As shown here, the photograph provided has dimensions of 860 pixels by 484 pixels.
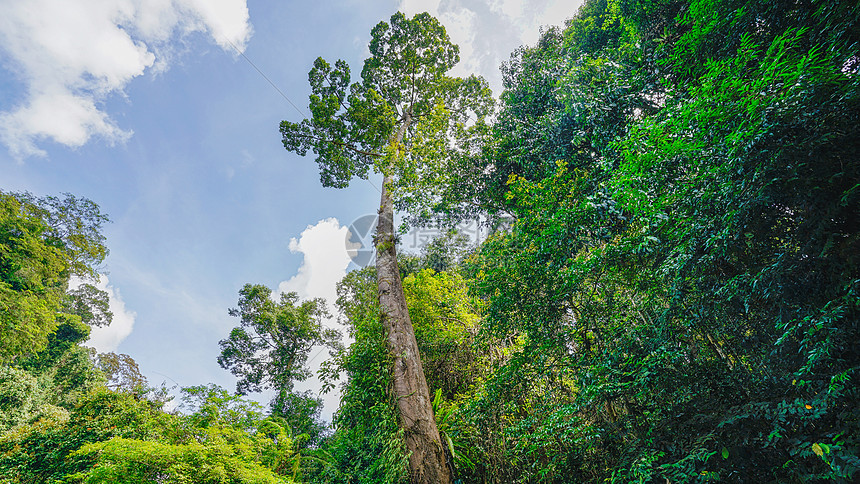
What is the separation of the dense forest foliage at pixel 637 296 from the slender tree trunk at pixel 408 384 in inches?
5.8

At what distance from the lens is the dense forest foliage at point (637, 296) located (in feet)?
6.53

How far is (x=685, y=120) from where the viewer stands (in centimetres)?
265

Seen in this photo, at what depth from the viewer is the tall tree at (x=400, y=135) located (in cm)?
418

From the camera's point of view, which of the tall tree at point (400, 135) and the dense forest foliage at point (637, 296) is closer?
the dense forest foliage at point (637, 296)

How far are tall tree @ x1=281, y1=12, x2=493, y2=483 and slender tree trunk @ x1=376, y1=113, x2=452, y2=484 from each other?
0.01 metres

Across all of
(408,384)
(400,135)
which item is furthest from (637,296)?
(400,135)

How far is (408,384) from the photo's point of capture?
13.0 ft

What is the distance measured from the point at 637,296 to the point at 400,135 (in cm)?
728

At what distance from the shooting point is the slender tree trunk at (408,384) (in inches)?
131

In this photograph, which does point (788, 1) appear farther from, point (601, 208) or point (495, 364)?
point (495, 364)

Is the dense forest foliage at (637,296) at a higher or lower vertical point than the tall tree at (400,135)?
lower

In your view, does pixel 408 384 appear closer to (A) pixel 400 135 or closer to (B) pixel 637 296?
(B) pixel 637 296

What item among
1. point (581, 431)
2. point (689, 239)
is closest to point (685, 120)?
point (689, 239)

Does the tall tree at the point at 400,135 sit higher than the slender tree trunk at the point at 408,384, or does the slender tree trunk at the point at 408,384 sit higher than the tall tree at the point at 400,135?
the tall tree at the point at 400,135
